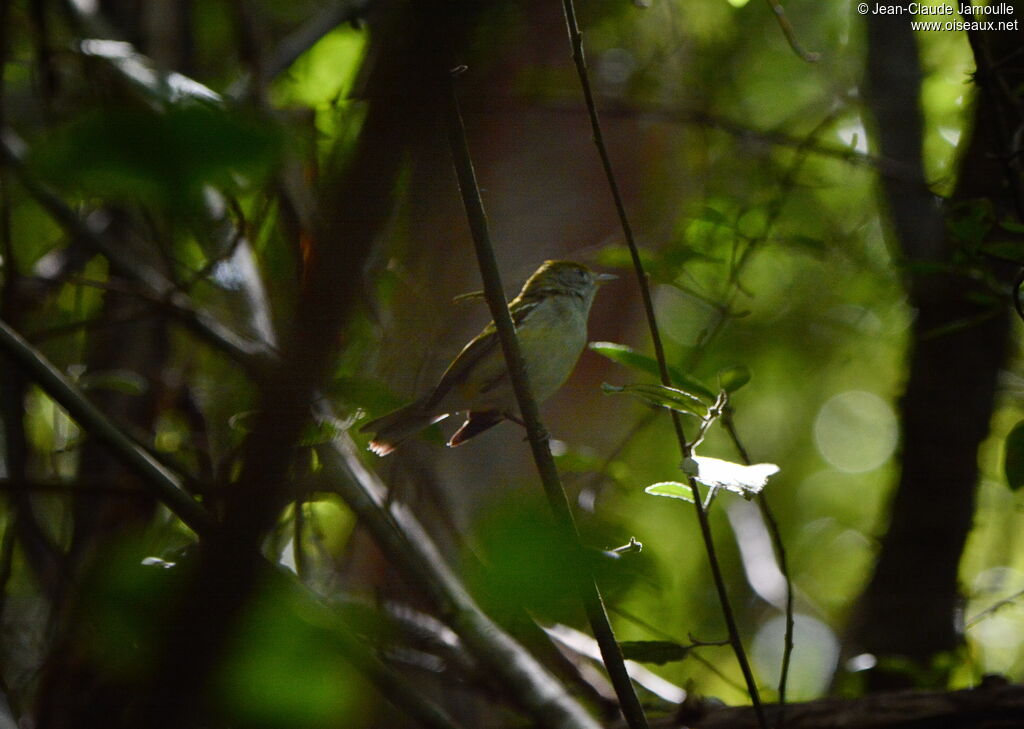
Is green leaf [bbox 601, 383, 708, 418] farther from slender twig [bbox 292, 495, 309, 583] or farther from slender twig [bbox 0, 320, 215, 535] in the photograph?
slender twig [bbox 292, 495, 309, 583]

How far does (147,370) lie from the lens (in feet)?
11.2

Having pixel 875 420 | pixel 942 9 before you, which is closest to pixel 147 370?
pixel 942 9

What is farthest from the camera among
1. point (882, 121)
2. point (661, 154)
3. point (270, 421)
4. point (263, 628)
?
point (661, 154)

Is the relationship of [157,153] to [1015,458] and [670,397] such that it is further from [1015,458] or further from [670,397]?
[1015,458]

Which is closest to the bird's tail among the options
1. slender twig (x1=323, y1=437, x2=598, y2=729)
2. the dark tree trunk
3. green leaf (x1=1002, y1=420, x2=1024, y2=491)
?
slender twig (x1=323, y1=437, x2=598, y2=729)

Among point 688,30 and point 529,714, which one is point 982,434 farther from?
point 688,30

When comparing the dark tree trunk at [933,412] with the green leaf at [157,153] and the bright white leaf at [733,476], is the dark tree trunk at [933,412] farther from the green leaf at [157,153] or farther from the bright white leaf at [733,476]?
the green leaf at [157,153]

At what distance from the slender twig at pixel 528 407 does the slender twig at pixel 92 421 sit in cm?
56

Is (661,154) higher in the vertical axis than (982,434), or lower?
higher

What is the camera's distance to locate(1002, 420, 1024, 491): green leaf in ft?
6.03

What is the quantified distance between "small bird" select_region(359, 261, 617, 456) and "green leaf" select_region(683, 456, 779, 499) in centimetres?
118

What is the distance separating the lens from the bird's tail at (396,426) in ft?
8.39

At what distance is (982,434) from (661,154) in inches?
75.6

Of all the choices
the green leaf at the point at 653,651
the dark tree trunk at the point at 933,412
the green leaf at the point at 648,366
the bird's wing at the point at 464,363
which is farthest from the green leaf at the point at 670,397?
the dark tree trunk at the point at 933,412
